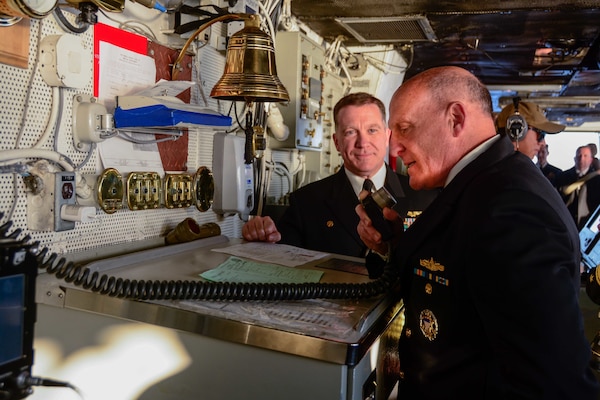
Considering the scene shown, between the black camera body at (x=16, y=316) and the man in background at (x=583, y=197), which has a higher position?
the man in background at (x=583, y=197)

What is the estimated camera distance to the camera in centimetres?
166

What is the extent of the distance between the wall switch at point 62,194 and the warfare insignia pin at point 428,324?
1.04 m

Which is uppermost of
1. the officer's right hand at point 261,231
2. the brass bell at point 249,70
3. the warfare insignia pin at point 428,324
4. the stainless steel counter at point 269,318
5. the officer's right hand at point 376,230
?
the brass bell at point 249,70

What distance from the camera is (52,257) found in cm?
126

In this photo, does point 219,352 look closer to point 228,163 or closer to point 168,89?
point 168,89

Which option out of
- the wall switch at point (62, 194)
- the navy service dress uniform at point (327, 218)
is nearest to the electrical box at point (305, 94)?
the navy service dress uniform at point (327, 218)

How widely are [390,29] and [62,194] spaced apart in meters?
2.60

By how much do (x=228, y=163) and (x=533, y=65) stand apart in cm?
380

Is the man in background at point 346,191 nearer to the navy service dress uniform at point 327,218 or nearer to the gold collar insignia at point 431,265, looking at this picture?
the navy service dress uniform at point 327,218

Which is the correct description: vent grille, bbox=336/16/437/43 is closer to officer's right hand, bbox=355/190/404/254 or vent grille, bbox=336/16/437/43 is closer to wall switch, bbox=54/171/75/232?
officer's right hand, bbox=355/190/404/254

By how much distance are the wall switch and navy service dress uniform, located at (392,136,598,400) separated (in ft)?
3.25

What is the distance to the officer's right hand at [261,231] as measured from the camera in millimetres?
2162

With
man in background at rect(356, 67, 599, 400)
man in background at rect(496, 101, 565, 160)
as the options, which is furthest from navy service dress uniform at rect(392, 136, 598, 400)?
man in background at rect(496, 101, 565, 160)

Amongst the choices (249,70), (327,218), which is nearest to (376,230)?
(249,70)
